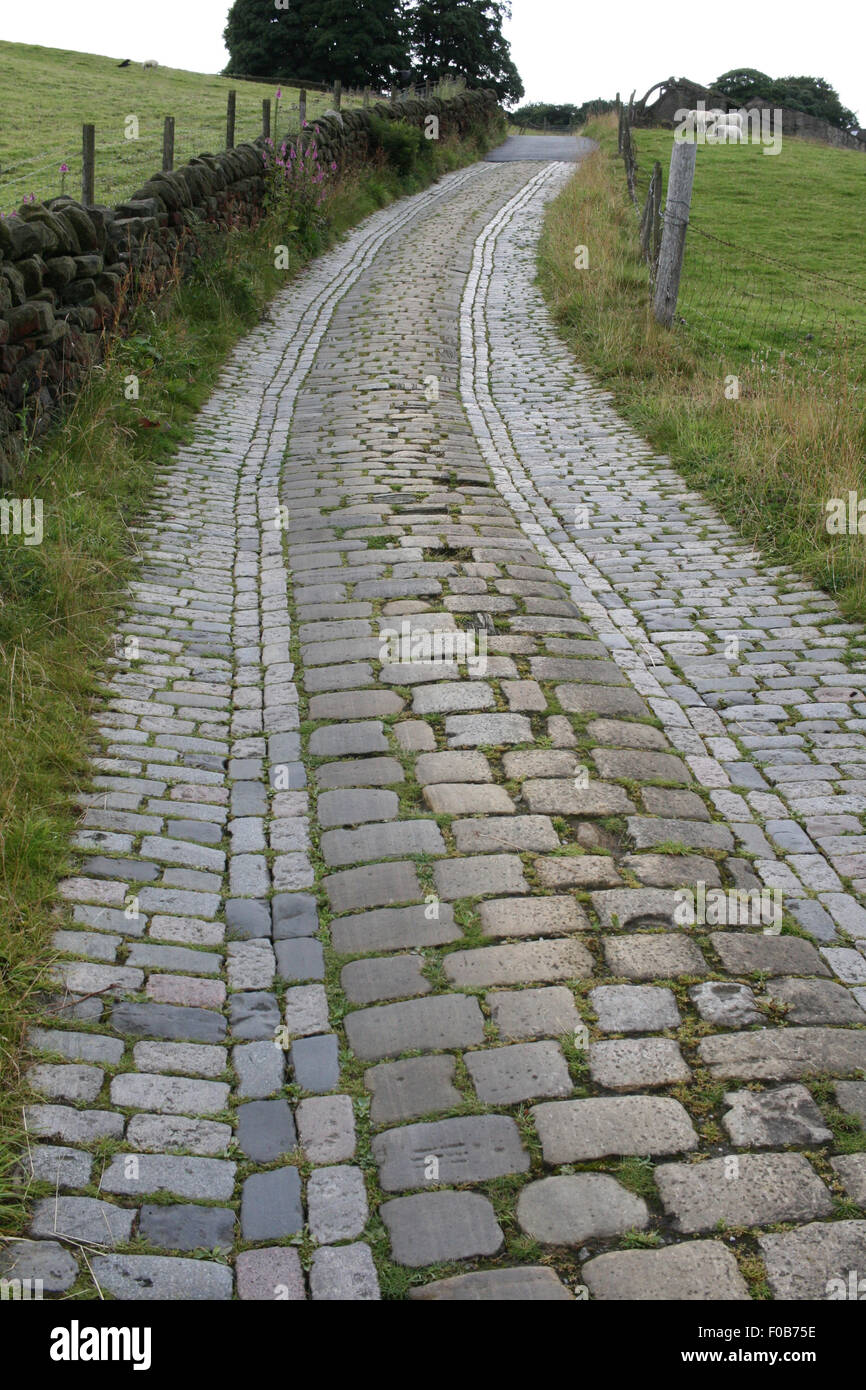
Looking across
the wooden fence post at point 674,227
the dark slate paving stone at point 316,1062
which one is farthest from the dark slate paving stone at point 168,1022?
the wooden fence post at point 674,227

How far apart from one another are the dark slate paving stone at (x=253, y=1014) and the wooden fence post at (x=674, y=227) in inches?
383

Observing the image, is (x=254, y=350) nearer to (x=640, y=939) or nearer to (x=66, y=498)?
(x=66, y=498)

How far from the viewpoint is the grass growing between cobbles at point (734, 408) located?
7.63 meters

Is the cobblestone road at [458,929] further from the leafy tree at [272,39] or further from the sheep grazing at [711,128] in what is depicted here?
the leafy tree at [272,39]

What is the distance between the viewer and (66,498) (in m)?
6.86

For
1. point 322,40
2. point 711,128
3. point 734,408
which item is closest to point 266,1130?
point 734,408

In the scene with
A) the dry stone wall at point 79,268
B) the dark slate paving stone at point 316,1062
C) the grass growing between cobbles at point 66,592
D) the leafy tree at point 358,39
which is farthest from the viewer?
the leafy tree at point 358,39

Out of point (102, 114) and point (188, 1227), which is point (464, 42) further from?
point (188, 1227)

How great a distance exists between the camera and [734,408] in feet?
31.1

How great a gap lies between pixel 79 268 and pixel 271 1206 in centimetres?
743

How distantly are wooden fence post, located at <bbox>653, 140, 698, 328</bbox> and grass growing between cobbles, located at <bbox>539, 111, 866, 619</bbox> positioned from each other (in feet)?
0.84

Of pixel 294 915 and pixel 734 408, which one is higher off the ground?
pixel 734 408

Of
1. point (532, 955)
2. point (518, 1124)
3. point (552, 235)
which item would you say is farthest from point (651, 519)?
point (552, 235)
